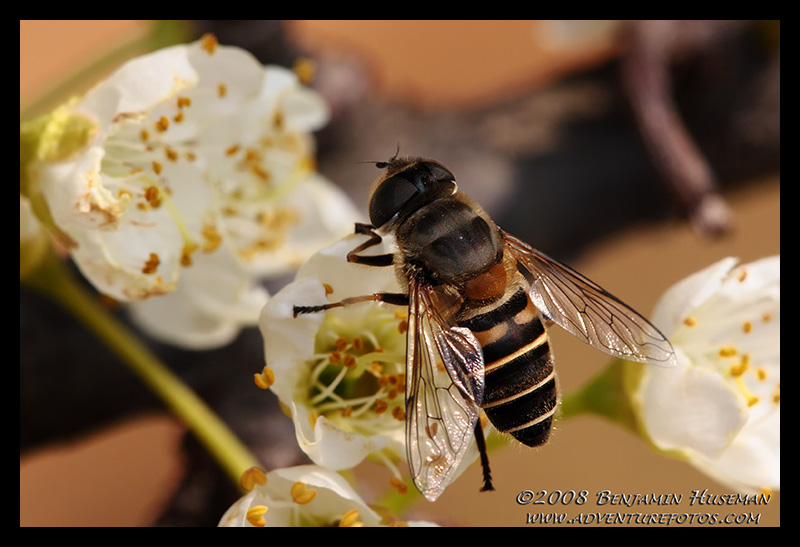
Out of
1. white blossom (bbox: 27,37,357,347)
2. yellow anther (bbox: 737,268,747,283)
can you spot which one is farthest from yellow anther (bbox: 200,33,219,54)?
yellow anther (bbox: 737,268,747,283)

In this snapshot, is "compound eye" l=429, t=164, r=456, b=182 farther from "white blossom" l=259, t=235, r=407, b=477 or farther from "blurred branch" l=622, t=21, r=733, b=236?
"blurred branch" l=622, t=21, r=733, b=236

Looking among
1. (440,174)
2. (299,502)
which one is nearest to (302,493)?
(299,502)

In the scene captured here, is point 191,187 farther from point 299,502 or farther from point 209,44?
point 299,502

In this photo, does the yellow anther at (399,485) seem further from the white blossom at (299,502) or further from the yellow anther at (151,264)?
the yellow anther at (151,264)

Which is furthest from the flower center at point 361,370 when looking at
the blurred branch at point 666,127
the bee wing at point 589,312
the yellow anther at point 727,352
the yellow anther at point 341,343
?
the blurred branch at point 666,127

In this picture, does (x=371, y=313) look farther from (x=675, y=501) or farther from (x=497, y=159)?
(x=497, y=159)
